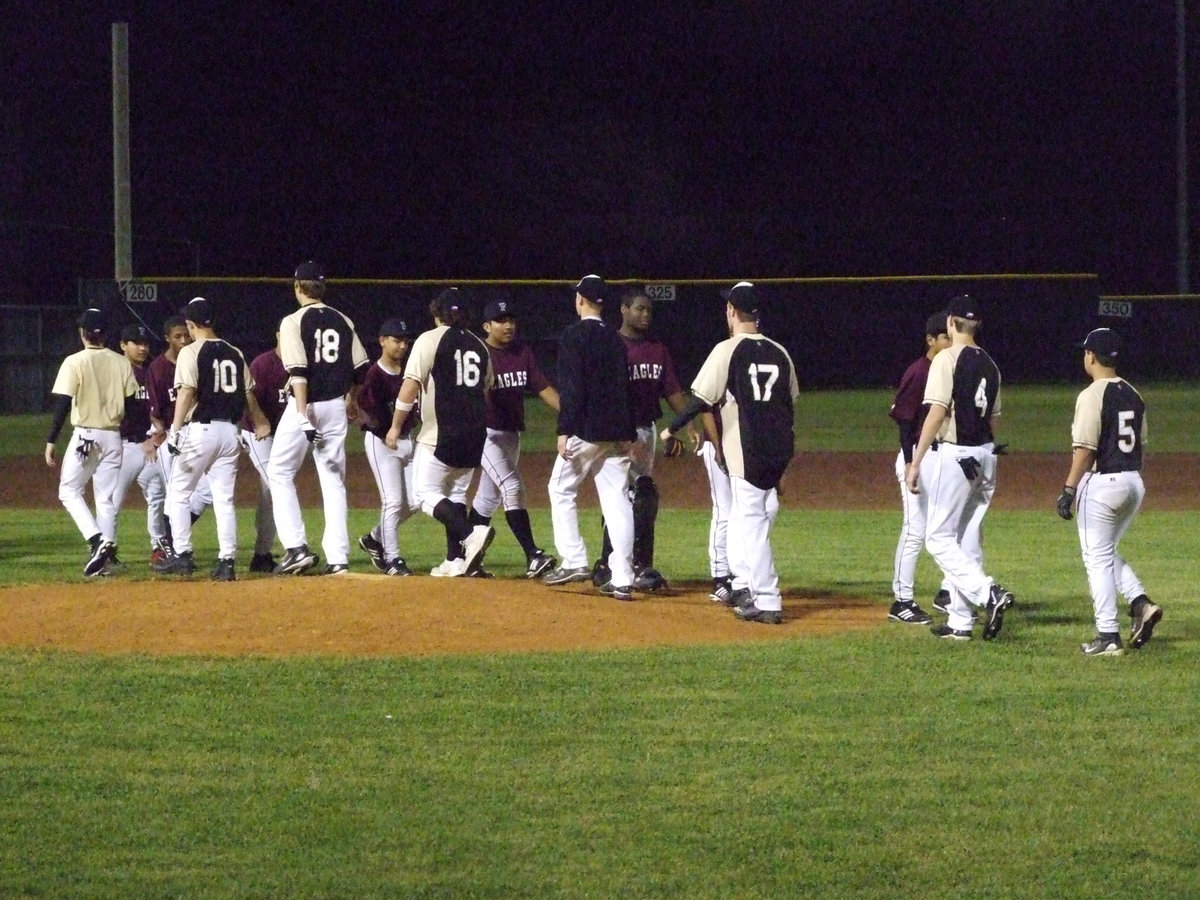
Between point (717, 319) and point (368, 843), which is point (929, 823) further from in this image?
point (717, 319)

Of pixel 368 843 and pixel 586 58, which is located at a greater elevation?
pixel 586 58

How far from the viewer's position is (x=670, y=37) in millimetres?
41250

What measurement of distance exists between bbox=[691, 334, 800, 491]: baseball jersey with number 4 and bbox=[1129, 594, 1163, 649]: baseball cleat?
6.32 feet

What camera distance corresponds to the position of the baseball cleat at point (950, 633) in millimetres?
8562

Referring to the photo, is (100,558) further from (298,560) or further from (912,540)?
(912,540)

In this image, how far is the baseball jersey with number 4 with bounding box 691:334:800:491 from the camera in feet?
29.2

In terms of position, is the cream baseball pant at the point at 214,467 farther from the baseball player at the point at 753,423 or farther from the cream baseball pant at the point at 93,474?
the baseball player at the point at 753,423

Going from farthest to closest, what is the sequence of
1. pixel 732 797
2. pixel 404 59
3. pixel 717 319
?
pixel 404 59 → pixel 717 319 → pixel 732 797

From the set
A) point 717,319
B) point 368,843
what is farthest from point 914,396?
point 717,319

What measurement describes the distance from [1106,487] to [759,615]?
78.1 inches

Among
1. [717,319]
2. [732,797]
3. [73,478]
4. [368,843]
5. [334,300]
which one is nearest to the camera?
[368,843]

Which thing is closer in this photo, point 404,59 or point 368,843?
point 368,843

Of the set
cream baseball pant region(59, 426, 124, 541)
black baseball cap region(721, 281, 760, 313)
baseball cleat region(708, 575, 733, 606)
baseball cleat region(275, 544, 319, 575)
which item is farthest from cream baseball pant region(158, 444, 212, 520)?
black baseball cap region(721, 281, 760, 313)

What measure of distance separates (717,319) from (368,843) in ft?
81.0
